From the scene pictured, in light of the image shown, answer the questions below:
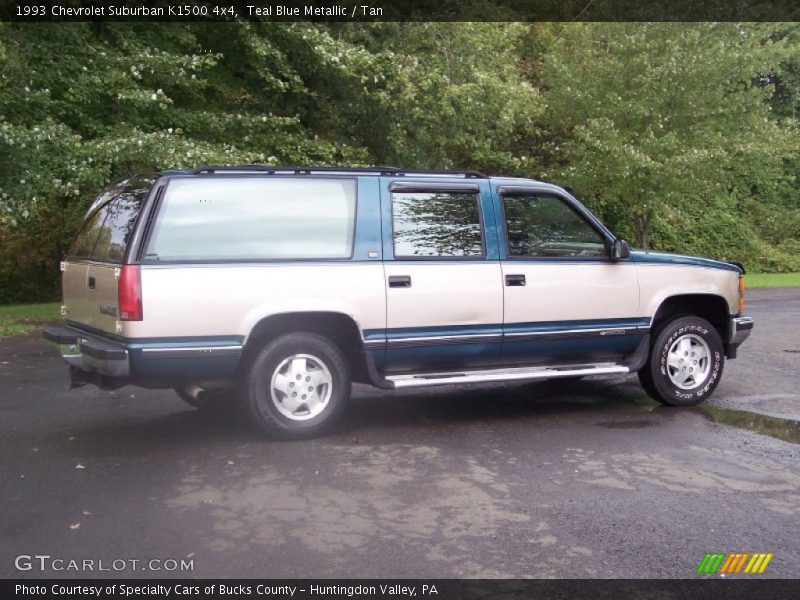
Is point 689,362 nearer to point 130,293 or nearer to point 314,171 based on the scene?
point 314,171

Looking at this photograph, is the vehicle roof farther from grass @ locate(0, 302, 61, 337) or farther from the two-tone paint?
grass @ locate(0, 302, 61, 337)

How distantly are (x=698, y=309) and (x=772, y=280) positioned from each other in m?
19.3

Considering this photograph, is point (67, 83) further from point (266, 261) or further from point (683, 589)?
point (683, 589)

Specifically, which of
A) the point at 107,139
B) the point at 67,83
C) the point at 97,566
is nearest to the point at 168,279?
the point at 97,566

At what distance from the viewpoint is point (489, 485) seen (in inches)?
235

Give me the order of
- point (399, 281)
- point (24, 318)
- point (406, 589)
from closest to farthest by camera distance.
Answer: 1. point (406, 589)
2. point (399, 281)
3. point (24, 318)

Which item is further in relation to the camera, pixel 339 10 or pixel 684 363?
pixel 339 10

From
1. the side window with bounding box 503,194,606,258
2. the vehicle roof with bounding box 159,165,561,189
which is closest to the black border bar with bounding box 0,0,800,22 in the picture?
the vehicle roof with bounding box 159,165,561,189

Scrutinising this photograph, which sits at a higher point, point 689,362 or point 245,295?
point 245,295

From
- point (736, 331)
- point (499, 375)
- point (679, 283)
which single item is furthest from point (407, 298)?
point (736, 331)

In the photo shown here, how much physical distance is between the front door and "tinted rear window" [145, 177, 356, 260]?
148cm

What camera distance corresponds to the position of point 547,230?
8250 mm

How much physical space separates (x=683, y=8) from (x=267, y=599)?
20.8 metres

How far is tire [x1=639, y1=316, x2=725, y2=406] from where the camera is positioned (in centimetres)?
849
